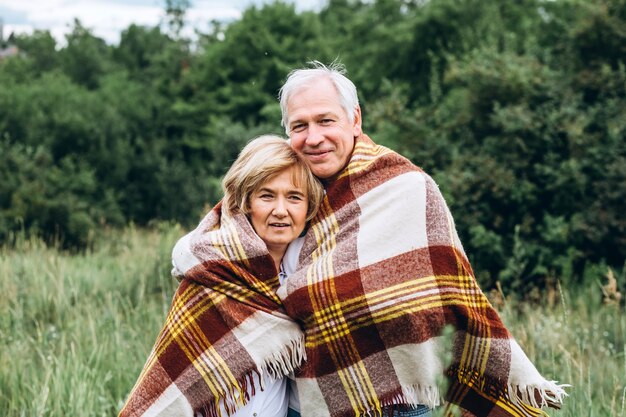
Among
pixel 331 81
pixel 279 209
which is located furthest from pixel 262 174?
pixel 331 81

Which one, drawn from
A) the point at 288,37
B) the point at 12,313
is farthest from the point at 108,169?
the point at 12,313

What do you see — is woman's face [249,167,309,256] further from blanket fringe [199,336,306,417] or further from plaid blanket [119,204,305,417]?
blanket fringe [199,336,306,417]

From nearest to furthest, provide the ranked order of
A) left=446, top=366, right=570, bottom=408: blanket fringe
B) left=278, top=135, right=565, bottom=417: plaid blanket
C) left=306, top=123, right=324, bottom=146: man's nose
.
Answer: left=278, top=135, right=565, bottom=417: plaid blanket
left=446, top=366, right=570, bottom=408: blanket fringe
left=306, top=123, right=324, bottom=146: man's nose

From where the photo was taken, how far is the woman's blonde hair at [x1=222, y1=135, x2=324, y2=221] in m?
2.58

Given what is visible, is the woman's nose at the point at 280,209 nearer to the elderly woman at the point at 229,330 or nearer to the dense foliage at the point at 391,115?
the elderly woman at the point at 229,330

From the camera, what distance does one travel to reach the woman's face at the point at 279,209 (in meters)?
2.58

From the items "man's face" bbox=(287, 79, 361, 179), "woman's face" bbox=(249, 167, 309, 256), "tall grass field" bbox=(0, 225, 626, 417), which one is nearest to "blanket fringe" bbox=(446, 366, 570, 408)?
"tall grass field" bbox=(0, 225, 626, 417)

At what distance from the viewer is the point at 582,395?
3.51 meters

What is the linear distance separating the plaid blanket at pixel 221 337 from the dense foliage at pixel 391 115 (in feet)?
13.1

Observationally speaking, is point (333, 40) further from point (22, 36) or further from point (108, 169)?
point (22, 36)

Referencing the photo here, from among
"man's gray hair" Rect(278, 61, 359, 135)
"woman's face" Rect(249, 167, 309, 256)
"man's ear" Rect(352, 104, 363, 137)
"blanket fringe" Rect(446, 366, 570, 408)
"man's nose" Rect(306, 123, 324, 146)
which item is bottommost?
"blanket fringe" Rect(446, 366, 570, 408)

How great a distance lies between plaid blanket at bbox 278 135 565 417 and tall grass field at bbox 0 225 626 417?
822 millimetres

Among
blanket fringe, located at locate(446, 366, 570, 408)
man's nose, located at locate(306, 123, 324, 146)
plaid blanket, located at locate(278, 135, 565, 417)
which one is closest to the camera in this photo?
plaid blanket, located at locate(278, 135, 565, 417)

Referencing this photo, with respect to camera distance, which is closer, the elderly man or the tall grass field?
the elderly man
